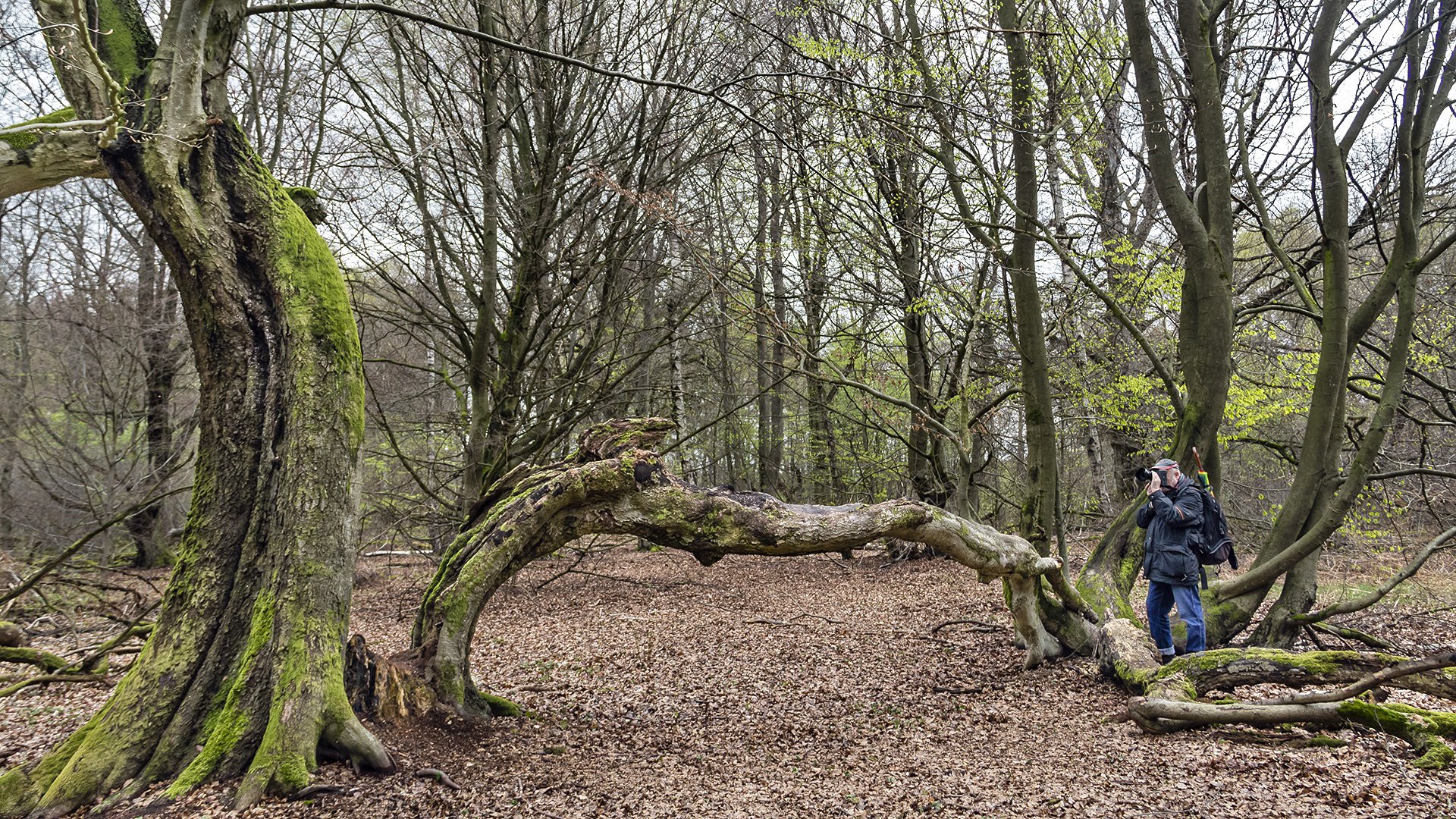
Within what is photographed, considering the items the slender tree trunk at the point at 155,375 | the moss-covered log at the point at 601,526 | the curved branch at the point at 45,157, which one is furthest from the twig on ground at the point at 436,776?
the slender tree trunk at the point at 155,375

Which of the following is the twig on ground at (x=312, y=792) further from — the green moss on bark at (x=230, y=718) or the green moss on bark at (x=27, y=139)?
the green moss on bark at (x=27, y=139)

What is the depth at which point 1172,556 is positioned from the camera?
586cm

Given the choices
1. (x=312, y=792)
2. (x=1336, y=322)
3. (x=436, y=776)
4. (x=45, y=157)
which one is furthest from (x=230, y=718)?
(x=1336, y=322)

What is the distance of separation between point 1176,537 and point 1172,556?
0.57 ft

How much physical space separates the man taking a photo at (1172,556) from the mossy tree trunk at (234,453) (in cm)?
563

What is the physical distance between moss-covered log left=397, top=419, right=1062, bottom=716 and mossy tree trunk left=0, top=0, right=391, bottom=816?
726 mm

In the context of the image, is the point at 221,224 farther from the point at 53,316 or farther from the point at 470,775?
the point at 53,316

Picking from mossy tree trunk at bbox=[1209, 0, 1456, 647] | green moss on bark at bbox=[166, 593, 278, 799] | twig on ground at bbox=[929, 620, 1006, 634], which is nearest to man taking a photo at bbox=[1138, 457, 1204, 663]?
mossy tree trunk at bbox=[1209, 0, 1456, 647]

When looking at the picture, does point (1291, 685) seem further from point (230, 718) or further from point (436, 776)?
point (230, 718)

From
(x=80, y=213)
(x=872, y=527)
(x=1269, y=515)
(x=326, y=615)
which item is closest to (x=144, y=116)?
(x=326, y=615)

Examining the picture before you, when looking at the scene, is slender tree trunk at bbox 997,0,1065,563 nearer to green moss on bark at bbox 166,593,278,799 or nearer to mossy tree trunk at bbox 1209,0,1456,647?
mossy tree trunk at bbox 1209,0,1456,647

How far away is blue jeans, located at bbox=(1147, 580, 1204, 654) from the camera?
586 centimetres

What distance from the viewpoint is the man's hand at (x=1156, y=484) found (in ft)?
19.9

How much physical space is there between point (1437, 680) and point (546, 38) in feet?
31.4
